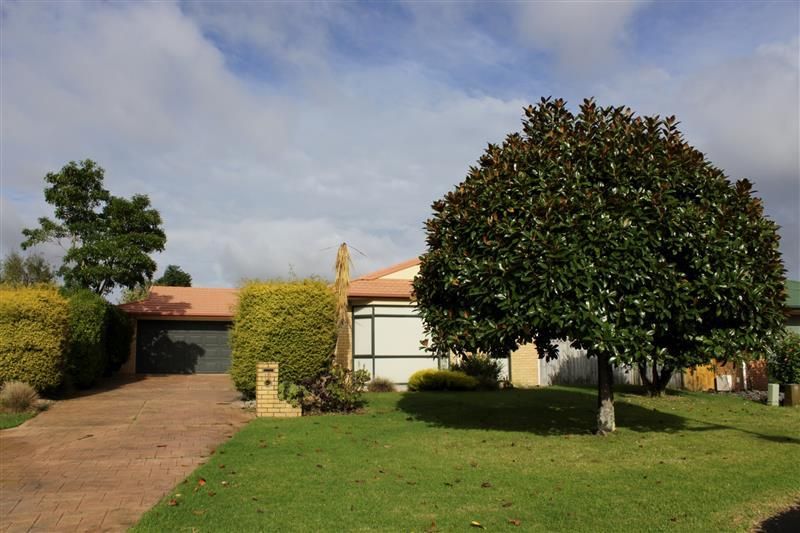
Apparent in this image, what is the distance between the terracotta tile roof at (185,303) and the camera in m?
27.4

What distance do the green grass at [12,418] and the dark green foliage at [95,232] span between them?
10.6 meters

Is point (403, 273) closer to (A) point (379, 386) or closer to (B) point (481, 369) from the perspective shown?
(B) point (481, 369)

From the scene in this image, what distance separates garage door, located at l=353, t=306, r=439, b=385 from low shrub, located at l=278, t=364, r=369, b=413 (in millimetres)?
5978

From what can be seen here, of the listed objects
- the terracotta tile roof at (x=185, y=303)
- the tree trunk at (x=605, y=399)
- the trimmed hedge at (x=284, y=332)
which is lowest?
the tree trunk at (x=605, y=399)

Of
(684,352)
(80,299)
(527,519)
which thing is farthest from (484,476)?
(80,299)

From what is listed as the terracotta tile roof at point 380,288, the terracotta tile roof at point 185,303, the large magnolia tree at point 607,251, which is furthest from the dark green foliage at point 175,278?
the large magnolia tree at point 607,251

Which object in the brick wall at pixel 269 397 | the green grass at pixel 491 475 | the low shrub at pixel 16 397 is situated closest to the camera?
the green grass at pixel 491 475

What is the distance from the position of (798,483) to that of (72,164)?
23.4 meters

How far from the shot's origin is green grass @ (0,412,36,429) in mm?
12344

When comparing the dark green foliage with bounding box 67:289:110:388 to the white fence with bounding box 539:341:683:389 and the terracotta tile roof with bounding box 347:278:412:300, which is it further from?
the white fence with bounding box 539:341:683:389

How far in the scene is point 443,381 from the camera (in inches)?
757

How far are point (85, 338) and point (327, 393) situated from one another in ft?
27.9

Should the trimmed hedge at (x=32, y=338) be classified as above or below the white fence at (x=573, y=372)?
above

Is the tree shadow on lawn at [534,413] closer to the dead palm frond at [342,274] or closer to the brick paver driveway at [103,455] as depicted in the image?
the dead palm frond at [342,274]
